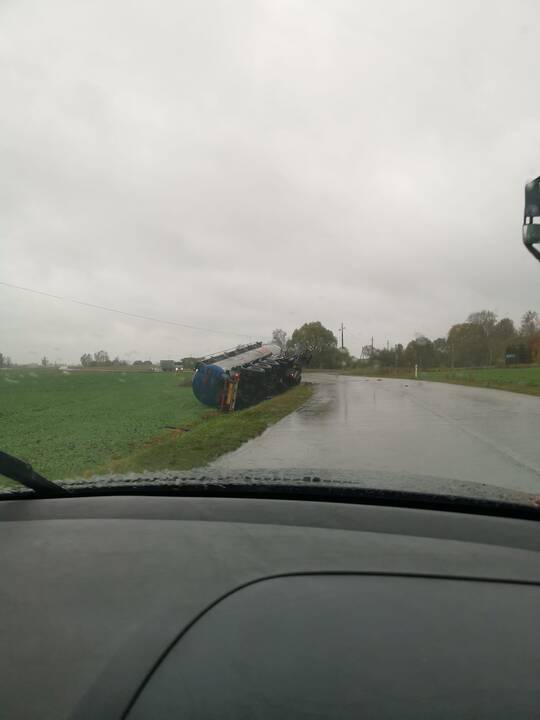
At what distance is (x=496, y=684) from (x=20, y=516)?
2062 mm

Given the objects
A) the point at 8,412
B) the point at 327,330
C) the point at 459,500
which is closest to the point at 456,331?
the point at 8,412

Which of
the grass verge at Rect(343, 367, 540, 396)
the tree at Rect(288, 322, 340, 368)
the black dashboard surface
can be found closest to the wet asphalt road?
the black dashboard surface

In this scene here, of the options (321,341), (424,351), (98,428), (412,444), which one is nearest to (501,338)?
(412,444)

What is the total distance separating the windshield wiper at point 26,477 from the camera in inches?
103

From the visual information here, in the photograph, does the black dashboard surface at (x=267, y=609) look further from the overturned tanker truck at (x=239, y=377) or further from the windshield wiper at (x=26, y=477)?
the overturned tanker truck at (x=239, y=377)

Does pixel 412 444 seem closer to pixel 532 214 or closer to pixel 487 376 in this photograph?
pixel 532 214

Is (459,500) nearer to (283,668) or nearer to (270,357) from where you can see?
(283,668)

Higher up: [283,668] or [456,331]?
[456,331]

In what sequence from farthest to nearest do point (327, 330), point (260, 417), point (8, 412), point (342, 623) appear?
point (327, 330) < point (260, 417) < point (8, 412) < point (342, 623)

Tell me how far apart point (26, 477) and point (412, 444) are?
7.73 meters

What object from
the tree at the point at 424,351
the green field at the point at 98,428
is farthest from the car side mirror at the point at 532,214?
the tree at the point at 424,351

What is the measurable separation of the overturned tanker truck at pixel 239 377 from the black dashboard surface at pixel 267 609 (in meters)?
18.1

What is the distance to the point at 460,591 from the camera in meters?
1.69

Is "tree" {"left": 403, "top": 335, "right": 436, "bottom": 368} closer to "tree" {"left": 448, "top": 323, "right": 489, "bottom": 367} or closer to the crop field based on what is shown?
"tree" {"left": 448, "top": 323, "right": 489, "bottom": 367}
